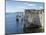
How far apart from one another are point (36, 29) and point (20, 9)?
336 mm

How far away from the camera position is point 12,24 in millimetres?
1078

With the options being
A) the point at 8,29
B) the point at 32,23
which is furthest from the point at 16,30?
the point at 32,23

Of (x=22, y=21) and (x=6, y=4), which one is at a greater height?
(x=6, y=4)

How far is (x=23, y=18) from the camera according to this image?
110 centimetres

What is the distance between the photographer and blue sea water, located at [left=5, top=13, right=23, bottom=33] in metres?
1.07

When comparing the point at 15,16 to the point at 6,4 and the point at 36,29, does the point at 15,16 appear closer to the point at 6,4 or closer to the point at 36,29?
the point at 6,4

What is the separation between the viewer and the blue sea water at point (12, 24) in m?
1.07

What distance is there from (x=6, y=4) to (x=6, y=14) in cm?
13

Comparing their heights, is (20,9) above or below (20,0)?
below

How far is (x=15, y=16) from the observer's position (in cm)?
108

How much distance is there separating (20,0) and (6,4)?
0.19 m
